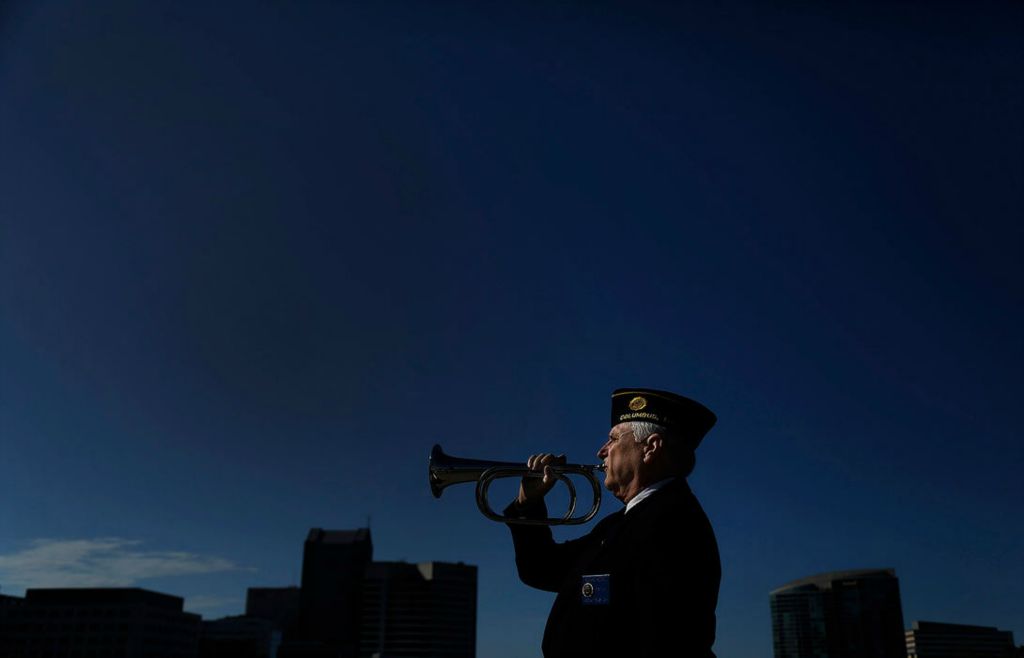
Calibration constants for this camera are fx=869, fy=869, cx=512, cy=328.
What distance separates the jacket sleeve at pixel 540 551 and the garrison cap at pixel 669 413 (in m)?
0.89

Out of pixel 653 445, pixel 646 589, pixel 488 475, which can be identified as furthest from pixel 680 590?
pixel 488 475

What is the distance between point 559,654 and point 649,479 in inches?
44.2

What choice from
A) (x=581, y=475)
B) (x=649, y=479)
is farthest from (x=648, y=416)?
(x=581, y=475)

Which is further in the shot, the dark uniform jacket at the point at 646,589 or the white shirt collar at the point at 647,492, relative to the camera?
the white shirt collar at the point at 647,492

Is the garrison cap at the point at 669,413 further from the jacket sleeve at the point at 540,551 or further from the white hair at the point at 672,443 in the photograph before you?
the jacket sleeve at the point at 540,551

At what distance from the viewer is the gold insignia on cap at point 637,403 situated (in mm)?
5316

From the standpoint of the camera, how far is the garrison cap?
5.22m

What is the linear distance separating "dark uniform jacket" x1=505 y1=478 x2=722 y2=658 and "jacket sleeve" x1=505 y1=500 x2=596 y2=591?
13.9 inches

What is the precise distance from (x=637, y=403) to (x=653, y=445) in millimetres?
295

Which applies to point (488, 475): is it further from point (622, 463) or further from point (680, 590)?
point (680, 590)

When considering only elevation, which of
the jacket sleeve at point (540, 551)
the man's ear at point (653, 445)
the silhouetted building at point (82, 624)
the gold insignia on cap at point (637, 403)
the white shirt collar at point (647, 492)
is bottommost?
the jacket sleeve at point (540, 551)

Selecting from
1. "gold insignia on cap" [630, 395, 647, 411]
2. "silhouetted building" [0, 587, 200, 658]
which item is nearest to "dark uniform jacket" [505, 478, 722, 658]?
"gold insignia on cap" [630, 395, 647, 411]

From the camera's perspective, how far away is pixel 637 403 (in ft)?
17.6

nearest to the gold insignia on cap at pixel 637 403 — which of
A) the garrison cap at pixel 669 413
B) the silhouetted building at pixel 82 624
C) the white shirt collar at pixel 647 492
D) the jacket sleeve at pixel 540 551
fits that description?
the garrison cap at pixel 669 413
